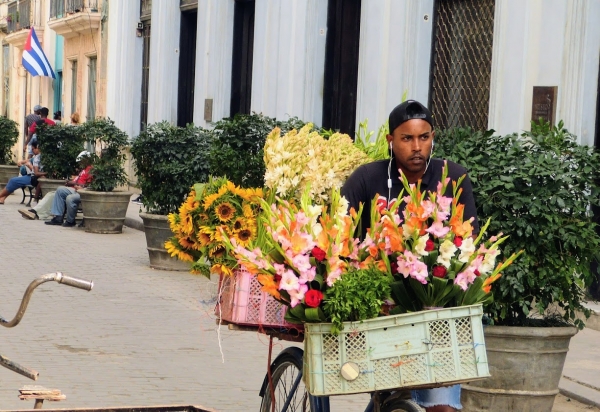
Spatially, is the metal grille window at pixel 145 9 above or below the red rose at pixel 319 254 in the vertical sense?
above

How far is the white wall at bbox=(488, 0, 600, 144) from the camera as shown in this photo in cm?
1056

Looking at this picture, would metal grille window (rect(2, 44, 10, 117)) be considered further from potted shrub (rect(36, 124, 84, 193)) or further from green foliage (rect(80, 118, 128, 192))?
green foliage (rect(80, 118, 128, 192))

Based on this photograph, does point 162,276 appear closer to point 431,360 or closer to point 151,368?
point 151,368

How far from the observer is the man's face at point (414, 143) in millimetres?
4762

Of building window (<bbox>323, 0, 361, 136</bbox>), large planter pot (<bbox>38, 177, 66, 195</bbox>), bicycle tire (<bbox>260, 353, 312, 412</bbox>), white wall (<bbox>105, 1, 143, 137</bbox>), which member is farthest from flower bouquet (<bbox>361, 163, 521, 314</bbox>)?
white wall (<bbox>105, 1, 143, 137</bbox>)

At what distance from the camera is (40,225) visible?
18656 millimetres

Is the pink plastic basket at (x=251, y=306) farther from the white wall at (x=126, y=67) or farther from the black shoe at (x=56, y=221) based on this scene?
the white wall at (x=126, y=67)

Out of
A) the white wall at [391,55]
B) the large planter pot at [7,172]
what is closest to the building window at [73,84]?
the large planter pot at [7,172]

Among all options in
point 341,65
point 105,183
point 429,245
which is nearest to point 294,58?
point 341,65

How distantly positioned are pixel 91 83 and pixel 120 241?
49.6 ft

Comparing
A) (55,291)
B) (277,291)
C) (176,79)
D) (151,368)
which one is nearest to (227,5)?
(176,79)

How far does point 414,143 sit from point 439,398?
1.05 meters

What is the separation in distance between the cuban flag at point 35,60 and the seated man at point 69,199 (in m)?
14.4

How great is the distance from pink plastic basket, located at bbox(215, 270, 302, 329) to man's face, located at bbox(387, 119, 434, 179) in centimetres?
81
